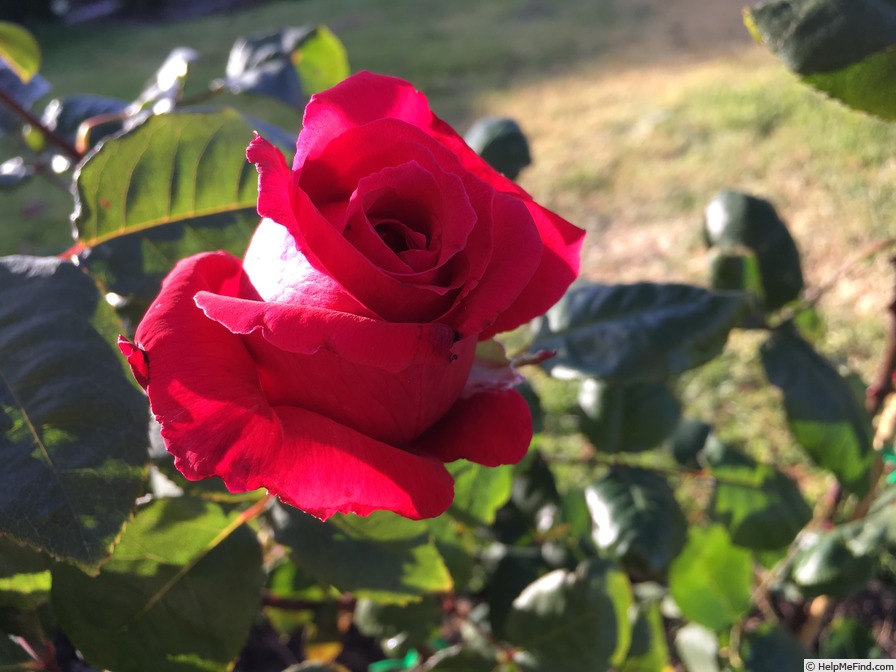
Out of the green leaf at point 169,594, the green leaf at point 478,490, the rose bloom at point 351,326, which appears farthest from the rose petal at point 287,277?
the green leaf at point 478,490

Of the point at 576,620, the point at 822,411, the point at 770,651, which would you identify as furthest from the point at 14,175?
the point at 770,651

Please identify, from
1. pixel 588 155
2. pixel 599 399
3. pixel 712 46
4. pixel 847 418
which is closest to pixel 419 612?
pixel 599 399

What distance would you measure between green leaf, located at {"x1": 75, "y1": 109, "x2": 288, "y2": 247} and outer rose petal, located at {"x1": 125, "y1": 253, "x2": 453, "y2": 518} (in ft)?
0.70

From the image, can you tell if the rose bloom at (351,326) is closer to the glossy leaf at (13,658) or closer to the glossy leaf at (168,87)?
the glossy leaf at (13,658)

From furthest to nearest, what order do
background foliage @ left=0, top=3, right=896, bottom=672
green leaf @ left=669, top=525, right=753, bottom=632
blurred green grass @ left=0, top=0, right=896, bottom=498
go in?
blurred green grass @ left=0, top=0, right=896, bottom=498 → green leaf @ left=669, top=525, right=753, bottom=632 → background foliage @ left=0, top=3, right=896, bottom=672

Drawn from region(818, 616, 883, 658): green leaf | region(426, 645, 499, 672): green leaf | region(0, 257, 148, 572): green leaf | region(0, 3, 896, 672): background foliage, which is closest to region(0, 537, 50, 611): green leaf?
region(0, 3, 896, 672): background foliage

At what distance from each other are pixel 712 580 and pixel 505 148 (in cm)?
54

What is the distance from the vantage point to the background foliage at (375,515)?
16.2 inches

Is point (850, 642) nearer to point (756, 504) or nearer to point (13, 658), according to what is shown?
point (756, 504)

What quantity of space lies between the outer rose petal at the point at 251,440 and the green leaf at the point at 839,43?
0.36 meters

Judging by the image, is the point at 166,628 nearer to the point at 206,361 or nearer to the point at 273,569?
the point at 206,361

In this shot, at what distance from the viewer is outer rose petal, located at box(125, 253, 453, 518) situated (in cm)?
32

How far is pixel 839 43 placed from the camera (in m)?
0.51

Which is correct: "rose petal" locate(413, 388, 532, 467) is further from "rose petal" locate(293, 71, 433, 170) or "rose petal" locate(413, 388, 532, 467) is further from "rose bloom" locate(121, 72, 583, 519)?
"rose petal" locate(293, 71, 433, 170)
